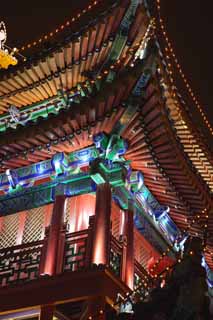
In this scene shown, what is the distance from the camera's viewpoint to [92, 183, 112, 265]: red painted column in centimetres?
1412

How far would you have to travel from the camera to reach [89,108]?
15195mm

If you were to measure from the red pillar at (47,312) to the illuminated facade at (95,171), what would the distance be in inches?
0.9

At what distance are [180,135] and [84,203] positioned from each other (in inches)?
128

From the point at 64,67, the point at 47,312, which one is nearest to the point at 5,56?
the point at 64,67

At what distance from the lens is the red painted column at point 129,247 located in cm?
1498

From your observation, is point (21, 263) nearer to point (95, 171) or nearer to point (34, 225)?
point (34, 225)

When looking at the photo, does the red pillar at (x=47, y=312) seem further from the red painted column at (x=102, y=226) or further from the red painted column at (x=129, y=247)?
the red painted column at (x=129, y=247)

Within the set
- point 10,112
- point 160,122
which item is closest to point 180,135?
point 160,122

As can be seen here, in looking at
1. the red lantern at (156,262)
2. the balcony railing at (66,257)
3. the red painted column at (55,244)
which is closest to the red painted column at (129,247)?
the balcony railing at (66,257)

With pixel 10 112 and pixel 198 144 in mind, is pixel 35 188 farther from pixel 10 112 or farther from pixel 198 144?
pixel 198 144

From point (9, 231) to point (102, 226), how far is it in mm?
4224

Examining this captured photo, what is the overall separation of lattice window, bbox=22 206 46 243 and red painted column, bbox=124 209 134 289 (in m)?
2.63

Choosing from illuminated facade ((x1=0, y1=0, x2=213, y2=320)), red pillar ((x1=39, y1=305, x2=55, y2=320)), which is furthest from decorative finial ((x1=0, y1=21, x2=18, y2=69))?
red pillar ((x1=39, y1=305, x2=55, y2=320))

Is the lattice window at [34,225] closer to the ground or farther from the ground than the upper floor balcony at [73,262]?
farther from the ground
